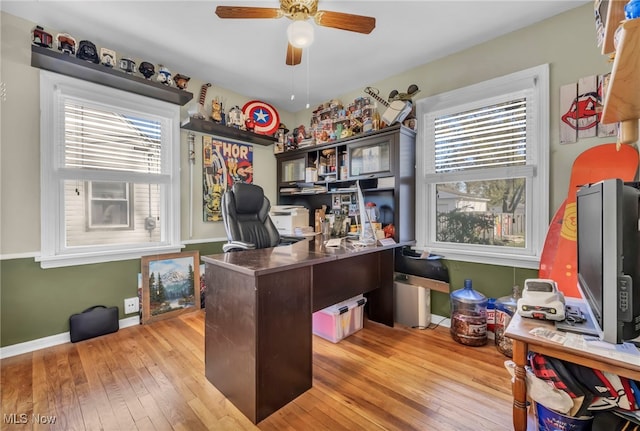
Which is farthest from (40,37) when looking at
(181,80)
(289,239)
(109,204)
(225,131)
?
(289,239)

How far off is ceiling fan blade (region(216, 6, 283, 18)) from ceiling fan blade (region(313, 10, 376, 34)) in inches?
10.8

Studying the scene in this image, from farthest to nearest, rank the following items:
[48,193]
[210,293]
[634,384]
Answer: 1. [48,193]
2. [210,293]
3. [634,384]

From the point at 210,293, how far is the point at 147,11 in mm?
2164

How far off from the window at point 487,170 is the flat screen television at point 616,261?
1.32 metres

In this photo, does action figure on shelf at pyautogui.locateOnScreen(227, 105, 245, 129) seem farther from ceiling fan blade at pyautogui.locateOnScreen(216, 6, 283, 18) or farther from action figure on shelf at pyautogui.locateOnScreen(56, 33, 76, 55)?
ceiling fan blade at pyautogui.locateOnScreen(216, 6, 283, 18)

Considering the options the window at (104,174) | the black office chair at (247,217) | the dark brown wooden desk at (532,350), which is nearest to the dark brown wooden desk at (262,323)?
the black office chair at (247,217)

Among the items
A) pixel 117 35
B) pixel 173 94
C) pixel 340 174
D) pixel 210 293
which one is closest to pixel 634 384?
pixel 210 293

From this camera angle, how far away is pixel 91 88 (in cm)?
242

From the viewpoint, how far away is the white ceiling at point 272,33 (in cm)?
200

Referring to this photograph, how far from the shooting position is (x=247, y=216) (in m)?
2.67

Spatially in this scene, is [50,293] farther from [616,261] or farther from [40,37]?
[616,261]

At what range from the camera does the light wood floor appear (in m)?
1.42

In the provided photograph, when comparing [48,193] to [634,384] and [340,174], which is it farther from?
[634,384]

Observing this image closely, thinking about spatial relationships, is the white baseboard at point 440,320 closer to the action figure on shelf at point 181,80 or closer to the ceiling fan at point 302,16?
the ceiling fan at point 302,16
